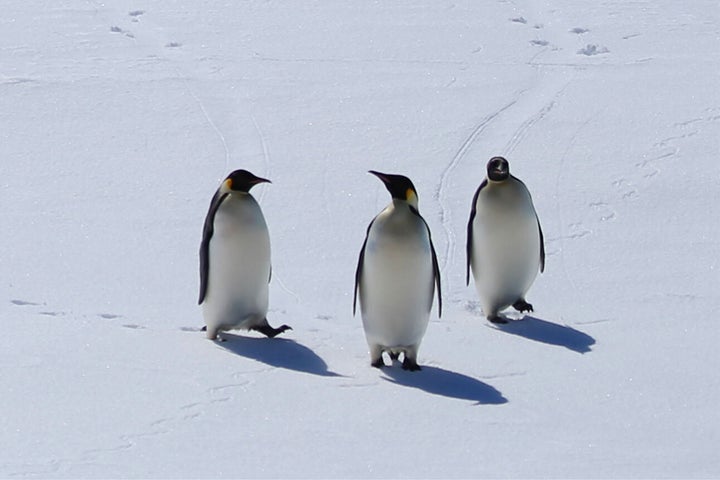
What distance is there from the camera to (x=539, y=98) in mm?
10953

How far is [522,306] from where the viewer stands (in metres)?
6.42

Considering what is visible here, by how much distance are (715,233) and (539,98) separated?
343cm

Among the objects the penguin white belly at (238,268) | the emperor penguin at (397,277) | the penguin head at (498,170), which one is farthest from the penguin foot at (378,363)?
the penguin head at (498,170)

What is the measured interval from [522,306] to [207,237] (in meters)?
1.51

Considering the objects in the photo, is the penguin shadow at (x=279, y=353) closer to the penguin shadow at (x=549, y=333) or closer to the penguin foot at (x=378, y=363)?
the penguin foot at (x=378, y=363)

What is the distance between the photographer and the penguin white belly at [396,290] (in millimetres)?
5492

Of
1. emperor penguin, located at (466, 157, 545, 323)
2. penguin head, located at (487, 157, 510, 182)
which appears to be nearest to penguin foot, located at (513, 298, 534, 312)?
emperor penguin, located at (466, 157, 545, 323)

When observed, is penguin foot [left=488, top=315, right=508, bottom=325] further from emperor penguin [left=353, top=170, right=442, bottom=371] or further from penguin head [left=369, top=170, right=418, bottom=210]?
penguin head [left=369, top=170, right=418, bottom=210]

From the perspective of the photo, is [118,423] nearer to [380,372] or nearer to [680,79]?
[380,372]

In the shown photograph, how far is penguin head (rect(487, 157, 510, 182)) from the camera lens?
6250 mm

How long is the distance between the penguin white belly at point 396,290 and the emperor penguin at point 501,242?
0.82 m

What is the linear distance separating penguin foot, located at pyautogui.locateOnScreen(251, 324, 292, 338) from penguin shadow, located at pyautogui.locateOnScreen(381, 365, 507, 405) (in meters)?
0.63

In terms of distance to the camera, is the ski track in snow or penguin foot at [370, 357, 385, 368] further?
the ski track in snow

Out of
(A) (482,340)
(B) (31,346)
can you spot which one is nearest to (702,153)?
(A) (482,340)
